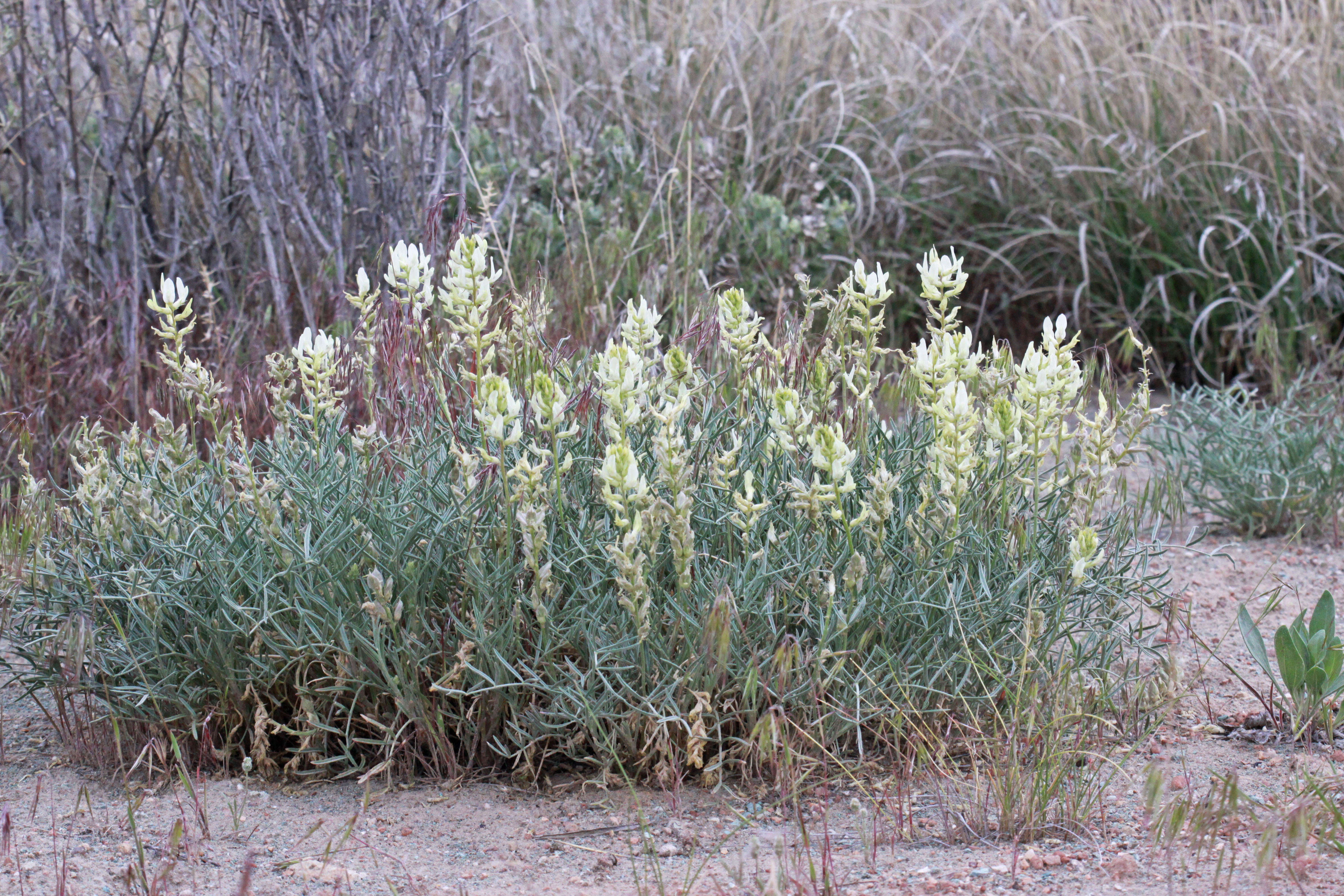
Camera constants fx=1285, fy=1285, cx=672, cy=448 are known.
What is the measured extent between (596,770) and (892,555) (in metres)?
0.65

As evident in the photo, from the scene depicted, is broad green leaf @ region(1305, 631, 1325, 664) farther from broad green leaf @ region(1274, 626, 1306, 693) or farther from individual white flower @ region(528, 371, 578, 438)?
individual white flower @ region(528, 371, 578, 438)

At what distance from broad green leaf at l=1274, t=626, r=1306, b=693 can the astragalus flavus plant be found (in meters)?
0.24

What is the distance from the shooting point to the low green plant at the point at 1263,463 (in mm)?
3740

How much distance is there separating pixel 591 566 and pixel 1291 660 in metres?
1.32

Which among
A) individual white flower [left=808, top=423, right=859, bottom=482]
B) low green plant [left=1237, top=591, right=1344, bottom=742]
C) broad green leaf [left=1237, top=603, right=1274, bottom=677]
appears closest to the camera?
individual white flower [left=808, top=423, right=859, bottom=482]

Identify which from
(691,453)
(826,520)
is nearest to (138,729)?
(691,453)

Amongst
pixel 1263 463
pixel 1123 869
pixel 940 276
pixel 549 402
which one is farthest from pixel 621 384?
pixel 1263 463

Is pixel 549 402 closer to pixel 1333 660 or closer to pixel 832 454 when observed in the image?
pixel 832 454

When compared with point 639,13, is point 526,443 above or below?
below

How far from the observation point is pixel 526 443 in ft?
7.63

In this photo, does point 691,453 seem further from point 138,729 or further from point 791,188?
point 791,188

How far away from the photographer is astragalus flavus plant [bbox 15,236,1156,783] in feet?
6.89

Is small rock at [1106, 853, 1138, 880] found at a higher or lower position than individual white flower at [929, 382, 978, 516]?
lower

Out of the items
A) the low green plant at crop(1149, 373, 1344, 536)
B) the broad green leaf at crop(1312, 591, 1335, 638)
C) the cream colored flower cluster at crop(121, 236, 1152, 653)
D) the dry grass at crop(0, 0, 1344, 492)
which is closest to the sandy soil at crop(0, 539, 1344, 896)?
the broad green leaf at crop(1312, 591, 1335, 638)
